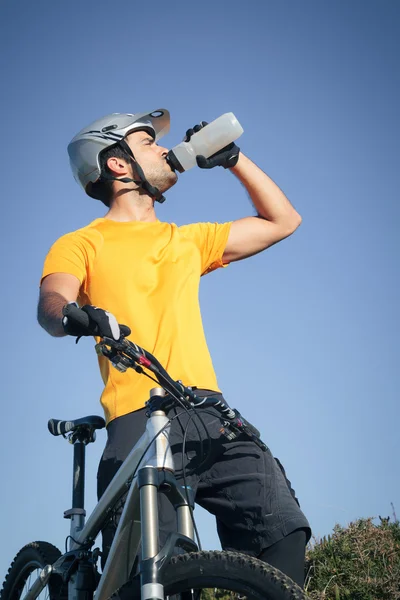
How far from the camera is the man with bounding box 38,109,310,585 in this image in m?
3.86

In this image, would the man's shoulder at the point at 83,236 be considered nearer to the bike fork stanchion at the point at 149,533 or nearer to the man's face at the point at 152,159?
the man's face at the point at 152,159

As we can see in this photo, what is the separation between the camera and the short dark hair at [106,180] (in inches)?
215

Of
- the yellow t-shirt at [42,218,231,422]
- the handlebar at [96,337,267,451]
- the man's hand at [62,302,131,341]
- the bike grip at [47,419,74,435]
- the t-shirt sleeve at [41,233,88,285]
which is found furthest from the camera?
the bike grip at [47,419,74,435]

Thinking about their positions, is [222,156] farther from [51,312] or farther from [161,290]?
[51,312]

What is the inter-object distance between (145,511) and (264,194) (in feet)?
9.54

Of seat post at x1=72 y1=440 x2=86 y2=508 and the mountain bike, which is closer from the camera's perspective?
the mountain bike

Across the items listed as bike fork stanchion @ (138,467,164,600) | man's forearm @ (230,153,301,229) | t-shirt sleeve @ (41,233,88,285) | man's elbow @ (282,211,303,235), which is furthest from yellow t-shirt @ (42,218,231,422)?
A: bike fork stanchion @ (138,467,164,600)

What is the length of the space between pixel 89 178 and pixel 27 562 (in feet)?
8.84

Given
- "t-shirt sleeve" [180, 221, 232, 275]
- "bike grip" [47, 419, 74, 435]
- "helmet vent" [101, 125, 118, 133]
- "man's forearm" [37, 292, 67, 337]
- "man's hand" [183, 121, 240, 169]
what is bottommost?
"bike grip" [47, 419, 74, 435]

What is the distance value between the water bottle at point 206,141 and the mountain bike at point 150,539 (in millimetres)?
1869

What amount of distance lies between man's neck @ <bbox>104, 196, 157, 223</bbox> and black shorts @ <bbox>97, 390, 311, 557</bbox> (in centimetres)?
163

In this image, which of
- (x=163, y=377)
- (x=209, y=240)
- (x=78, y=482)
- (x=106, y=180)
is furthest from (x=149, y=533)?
(x=106, y=180)

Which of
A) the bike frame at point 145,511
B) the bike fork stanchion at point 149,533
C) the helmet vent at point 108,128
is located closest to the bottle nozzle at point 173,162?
the helmet vent at point 108,128

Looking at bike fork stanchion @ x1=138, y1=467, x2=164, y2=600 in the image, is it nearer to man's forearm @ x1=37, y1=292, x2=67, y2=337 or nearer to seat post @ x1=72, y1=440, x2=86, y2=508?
man's forearm @ x1=37, y1=292, x2=67, y2=337
